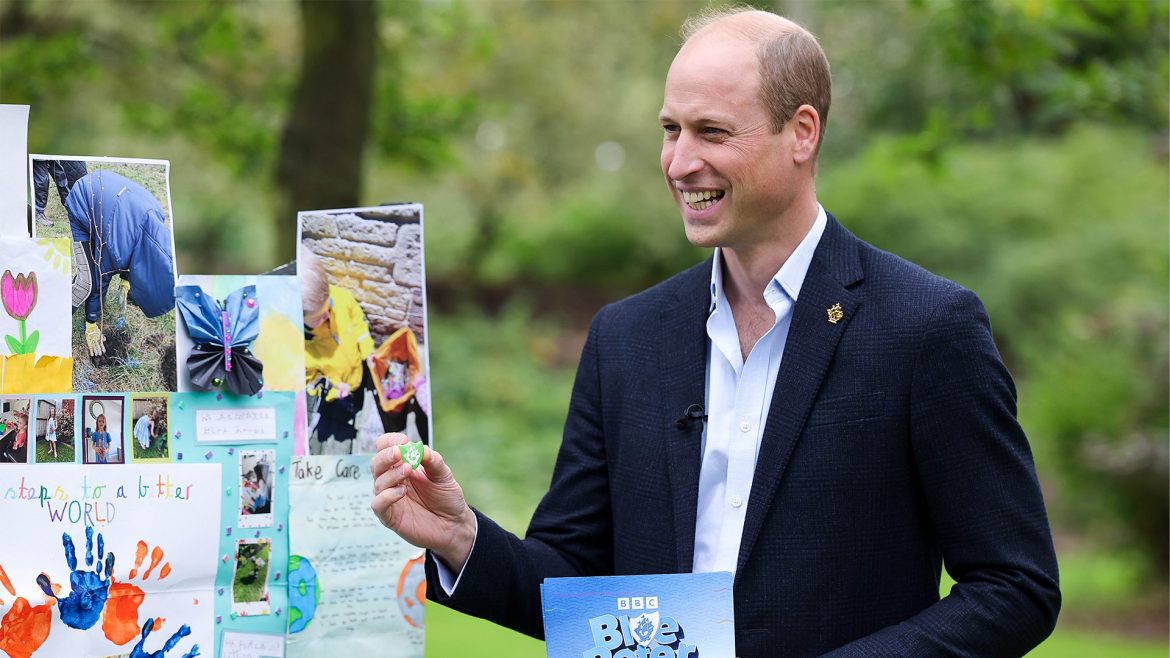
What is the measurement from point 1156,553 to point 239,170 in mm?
8003

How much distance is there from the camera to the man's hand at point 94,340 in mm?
2314

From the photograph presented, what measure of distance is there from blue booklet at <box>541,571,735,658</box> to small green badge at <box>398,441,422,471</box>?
34 cm

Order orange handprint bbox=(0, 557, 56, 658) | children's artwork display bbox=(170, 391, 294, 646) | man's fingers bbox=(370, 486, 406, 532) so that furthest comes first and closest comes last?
children's artwork display bbox=(170, 391, 294, 646)
man's fingers bbox=(370, 486, 406, 532)
orange handprint bbox=(0, 557, 56, 658)

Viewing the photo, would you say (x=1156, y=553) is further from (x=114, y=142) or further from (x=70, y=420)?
(x=114, y=142)

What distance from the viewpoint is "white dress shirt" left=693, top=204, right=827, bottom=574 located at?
2.42 m

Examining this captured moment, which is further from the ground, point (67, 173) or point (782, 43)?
point (782, 43)

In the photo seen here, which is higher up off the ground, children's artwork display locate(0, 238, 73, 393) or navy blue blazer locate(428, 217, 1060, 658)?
children's artwork display locate(0, 238, 73, 393)

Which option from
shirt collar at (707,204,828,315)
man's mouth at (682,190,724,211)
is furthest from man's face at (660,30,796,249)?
shirt collar at (707,204,828,315)

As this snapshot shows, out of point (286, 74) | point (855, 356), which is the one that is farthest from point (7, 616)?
point (286, 74)

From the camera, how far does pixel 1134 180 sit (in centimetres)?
1711

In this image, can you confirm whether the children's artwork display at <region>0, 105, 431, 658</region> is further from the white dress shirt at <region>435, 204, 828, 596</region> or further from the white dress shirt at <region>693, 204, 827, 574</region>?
the white dress shirt at <region>693, 204, 827, 574</region>

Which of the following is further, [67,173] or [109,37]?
[109,37]

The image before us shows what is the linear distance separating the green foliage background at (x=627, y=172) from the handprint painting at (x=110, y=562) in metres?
1.78

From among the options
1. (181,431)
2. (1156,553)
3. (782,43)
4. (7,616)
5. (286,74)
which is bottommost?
(1156,553)
